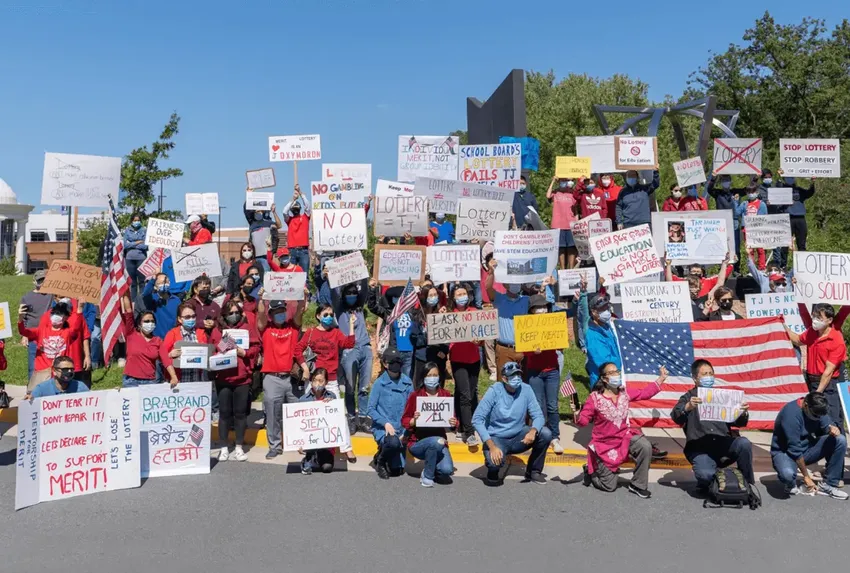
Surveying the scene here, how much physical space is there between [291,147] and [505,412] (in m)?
7.54

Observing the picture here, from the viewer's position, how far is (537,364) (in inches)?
386

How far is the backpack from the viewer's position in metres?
Answer: 7.94

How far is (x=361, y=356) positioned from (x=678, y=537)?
4683 mm

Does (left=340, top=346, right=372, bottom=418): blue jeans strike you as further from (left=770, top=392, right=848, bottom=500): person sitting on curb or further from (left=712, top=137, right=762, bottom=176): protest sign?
(left=712, top=137, right=762, bottom=176): protest sign

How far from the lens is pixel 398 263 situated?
11664 millimetres

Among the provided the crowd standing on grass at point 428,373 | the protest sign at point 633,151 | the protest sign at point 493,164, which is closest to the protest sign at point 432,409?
the crowd standing on grass at point 428,373

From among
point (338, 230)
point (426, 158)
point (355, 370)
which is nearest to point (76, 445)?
point (355, 370)

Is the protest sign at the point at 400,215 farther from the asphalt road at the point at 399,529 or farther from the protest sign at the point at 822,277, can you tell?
the protest sign at the point at 822,277

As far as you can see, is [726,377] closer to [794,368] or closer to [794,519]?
[794,368]

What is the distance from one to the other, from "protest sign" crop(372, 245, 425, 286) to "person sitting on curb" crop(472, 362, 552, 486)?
10.2ft

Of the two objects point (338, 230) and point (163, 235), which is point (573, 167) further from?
point (163, 235)

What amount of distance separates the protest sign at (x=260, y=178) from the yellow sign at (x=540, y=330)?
270 inches

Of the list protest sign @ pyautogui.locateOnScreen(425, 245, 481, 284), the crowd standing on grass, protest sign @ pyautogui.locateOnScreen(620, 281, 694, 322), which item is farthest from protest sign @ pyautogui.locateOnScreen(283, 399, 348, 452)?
protest sign @ pyautogui.locateOnScreen(620, 281, 694, 322)

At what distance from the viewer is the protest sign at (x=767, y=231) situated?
1372 cm
